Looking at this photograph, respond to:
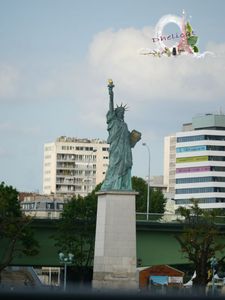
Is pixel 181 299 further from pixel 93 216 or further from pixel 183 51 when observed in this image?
pixel 183 51

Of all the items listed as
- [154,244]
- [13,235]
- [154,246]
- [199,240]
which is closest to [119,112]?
[13,235]

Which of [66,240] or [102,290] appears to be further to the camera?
[66,240]

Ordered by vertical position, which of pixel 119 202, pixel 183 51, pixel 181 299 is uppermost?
pixel 183 51

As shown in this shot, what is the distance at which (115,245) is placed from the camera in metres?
83.9

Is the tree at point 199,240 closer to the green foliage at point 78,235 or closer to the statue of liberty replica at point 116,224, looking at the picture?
the statue of liberty replica at point 116,224

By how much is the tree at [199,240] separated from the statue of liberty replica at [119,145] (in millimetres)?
7514

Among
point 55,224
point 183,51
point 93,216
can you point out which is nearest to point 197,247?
point 55,224

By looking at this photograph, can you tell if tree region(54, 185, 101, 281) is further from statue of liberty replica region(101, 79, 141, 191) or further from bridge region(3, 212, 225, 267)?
statue of liberty replica region(101, 79, 141, 191)

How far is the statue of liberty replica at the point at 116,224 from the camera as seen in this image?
273ft

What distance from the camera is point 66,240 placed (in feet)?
358

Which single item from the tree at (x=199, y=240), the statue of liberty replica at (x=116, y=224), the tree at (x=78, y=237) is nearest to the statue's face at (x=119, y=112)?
the statue of liberty replica at (x=116, y=224)

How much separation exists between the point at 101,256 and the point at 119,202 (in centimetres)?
461

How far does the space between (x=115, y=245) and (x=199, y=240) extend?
1760cm

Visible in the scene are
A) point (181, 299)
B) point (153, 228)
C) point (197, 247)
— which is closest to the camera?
point (181, 299)
